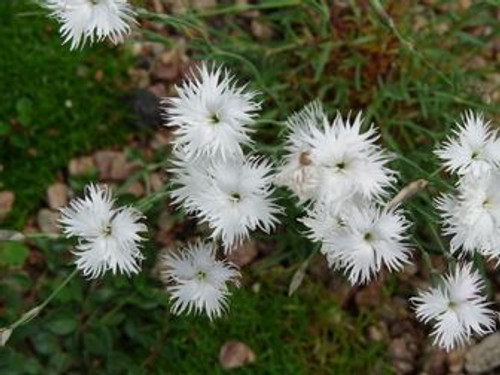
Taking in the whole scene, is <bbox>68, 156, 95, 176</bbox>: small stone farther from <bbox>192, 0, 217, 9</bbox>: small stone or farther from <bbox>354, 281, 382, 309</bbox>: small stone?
<bbox>354, 281, 382, 309</bbox>: small stone

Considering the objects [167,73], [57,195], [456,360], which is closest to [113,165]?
[57,195]

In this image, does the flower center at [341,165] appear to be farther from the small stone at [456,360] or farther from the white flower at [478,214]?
the small stone at [456,360]

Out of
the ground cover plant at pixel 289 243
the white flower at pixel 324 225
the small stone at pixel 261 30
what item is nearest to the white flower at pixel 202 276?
the ground cover plant at pixel 289 243

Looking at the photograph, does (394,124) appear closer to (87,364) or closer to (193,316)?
(193,316)

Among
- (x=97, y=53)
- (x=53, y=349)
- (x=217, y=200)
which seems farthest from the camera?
(x=97, y=53)

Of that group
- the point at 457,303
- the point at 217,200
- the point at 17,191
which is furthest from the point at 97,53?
the point at 457,303

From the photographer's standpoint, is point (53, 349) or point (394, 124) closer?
point (53, 349)

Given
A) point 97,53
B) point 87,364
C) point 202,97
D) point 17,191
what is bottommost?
point 87,364

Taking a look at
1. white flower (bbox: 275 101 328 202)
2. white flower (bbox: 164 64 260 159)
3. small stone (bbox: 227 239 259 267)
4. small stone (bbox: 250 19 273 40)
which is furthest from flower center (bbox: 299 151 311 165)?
small stone (bbox: 250 19 273 40)
